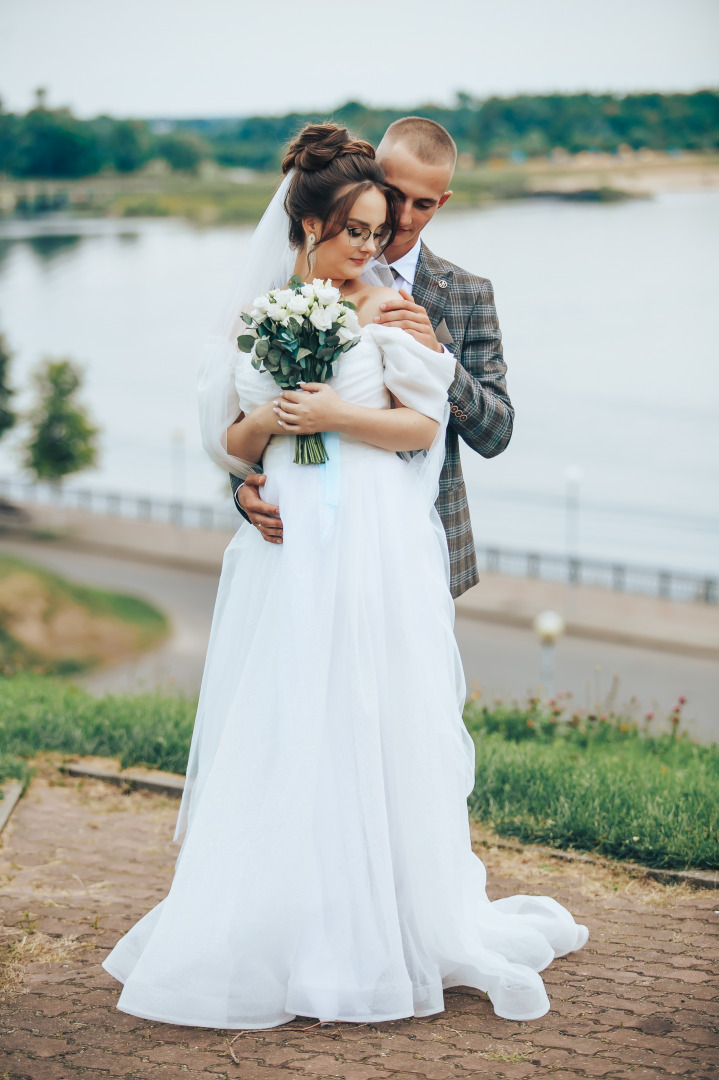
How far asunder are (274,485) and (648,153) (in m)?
55.9

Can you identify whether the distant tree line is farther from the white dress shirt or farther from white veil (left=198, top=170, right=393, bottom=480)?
white veil (left=198, top=170, right=393, bottom=480)

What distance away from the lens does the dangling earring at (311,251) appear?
2.95m

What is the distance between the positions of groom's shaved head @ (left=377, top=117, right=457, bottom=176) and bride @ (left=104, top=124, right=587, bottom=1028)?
182 mm

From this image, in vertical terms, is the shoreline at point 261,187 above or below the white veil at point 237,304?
above

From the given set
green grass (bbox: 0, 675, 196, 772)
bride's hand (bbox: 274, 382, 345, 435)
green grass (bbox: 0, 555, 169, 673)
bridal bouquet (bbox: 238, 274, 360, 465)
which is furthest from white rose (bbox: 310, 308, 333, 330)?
green grass (bbox: 0, 555, 169, 673)

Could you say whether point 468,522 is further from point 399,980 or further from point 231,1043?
point 231,1043

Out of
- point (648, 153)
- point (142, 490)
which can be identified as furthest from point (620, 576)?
point (142, 490)

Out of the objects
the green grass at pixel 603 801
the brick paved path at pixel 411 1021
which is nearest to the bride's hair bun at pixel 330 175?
the brick paved path at pixel 411 1021

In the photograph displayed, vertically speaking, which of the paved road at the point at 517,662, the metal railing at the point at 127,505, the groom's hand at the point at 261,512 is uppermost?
the groom's hand at the point at 261,512

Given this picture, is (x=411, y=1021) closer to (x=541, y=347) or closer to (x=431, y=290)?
(x=431, y=290)

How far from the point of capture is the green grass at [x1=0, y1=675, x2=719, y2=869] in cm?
411

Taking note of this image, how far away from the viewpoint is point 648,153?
5316 cm

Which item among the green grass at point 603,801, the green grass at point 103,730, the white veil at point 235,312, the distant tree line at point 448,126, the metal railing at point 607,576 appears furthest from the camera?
the distant tree line at point 448,126

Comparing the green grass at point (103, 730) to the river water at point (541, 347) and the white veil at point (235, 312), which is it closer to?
the white veil at point (235, 312)
